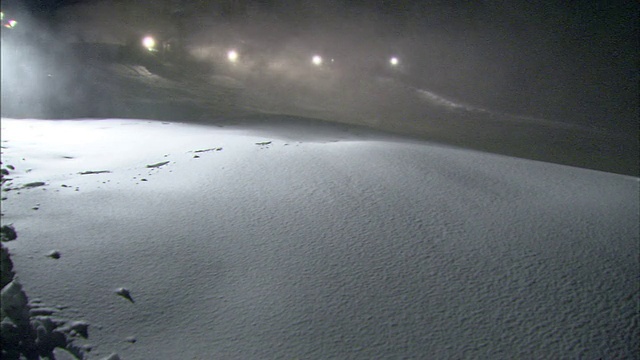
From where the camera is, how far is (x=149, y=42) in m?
8.09

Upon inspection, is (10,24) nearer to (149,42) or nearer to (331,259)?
(149,42)

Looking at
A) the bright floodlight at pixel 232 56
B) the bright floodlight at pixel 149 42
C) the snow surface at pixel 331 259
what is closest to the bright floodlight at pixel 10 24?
the bright floodlight at pixel 149 42

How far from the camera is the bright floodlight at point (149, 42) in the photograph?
26.3 ft

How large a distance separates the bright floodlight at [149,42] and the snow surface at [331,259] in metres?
5.93

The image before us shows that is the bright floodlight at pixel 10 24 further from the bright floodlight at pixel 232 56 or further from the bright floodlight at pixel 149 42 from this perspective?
the bright floodlight at pixel 232 56

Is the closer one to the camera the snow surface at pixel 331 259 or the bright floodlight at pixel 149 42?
the snow surface at pixel 331 259

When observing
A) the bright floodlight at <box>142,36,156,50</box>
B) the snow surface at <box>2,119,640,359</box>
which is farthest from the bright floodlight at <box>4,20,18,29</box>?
the snow surface at <box>2,119,640,359</box>

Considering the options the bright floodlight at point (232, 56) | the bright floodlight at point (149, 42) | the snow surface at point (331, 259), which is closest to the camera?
the snow surface at point (331, 259)

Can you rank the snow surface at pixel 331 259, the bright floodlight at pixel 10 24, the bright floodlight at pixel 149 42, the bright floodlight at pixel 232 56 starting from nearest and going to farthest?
the snow surface at pixel 331 259, the bright floodlight at pixel 10 24, the bright floodlight at pixel 149 42, the bright floodlight at pixel 232 56

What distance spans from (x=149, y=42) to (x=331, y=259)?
306 inches

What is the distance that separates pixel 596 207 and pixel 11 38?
7520 millimetres

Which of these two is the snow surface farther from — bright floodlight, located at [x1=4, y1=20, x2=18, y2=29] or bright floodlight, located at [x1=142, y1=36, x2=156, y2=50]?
bright floodlight, located at [x1=142, y1=36, x2=156, y2=50]

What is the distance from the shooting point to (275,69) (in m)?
8.61

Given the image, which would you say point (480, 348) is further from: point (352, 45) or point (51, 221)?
point (352, 45)
